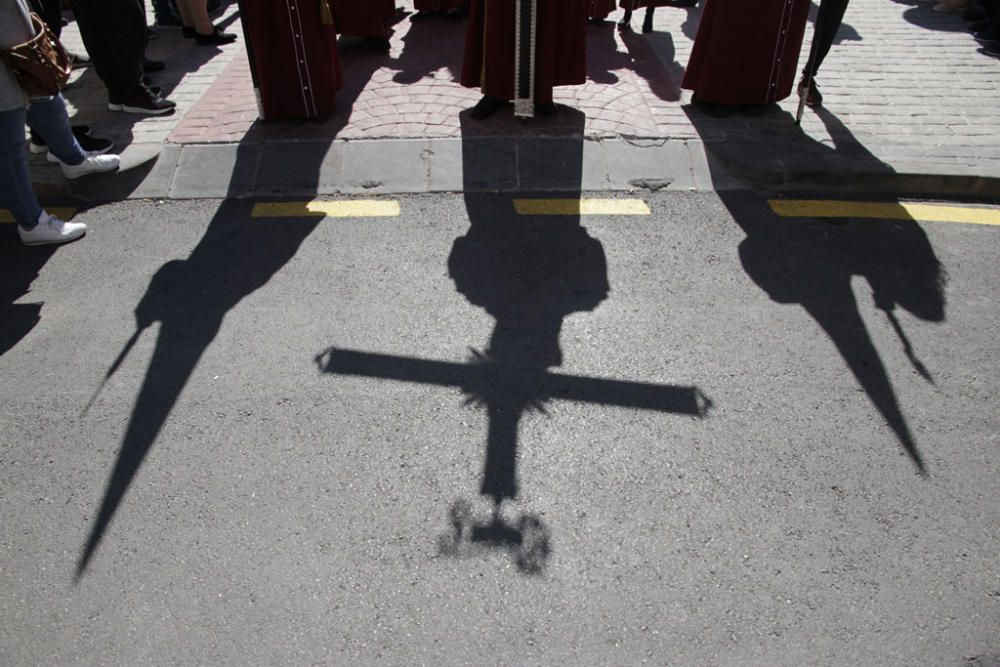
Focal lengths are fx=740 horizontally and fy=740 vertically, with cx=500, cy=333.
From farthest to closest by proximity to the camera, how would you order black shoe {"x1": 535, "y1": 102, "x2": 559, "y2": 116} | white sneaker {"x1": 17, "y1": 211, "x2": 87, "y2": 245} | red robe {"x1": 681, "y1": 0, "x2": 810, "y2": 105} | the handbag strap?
1. black shoe {"x1": 535, "y1": 102, "x2": 559, "y2": 116}
2. red robe {"x1": 681, "y1": 0, "x2": 810, "y2": 105}
3. white sneaker {"x1": 17, "y1": 211, "x2": 87, "y2": 245}
4. the handbag strap

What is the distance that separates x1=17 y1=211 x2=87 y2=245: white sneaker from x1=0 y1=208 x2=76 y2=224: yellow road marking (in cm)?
29

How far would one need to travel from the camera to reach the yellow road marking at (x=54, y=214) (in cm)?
475

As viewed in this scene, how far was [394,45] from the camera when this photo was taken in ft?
23.7

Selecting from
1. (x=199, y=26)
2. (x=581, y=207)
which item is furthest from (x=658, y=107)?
(x=199, y=26)

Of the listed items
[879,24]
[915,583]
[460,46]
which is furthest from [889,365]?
[879,24]

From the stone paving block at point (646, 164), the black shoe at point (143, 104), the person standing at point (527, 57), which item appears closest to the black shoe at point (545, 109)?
the person standing at point (527, 57)

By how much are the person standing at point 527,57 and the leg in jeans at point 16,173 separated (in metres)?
3.00

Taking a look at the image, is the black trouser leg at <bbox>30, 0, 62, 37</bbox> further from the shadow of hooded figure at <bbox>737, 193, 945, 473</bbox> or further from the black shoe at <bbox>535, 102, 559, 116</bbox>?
the shadow of hooded figure at <bbox>737, 193, 945, 473</bbox>

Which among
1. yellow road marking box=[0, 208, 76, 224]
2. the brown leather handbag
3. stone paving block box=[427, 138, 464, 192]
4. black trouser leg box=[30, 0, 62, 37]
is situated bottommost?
yellow road marking box=[0, 208, 76, 224]

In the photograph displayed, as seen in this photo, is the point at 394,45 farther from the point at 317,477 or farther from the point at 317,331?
the point at 317,477

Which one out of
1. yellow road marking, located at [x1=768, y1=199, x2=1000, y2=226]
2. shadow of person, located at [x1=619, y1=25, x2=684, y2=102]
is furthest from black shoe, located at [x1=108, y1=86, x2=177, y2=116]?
yellow road marking, located at [x1=768, y1=199, x2=1000, y2=226]

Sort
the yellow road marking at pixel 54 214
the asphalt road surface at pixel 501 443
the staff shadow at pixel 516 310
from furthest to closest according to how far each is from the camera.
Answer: the yellow road marking at pixel 54 214 → the staff shadow at pixel 516 310 → the asphalt road surface at pixel 501 443

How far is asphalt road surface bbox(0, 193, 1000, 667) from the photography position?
255 centimetres

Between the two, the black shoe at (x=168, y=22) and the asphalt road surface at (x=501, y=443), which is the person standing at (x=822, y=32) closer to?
the asphalt road surface at (x=501, y=443)
